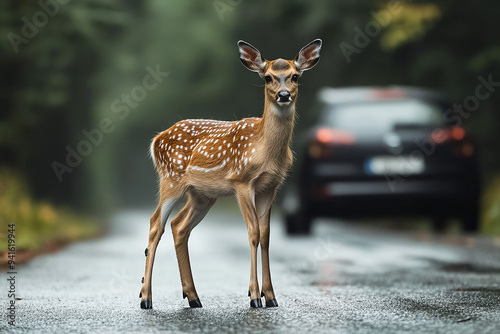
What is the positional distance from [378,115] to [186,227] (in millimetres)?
6817

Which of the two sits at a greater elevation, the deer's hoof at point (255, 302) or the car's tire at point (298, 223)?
the car's tire at point (298, 223)

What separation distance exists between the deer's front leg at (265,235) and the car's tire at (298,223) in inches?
281

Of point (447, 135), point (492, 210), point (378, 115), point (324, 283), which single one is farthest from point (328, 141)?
point (324, 283)

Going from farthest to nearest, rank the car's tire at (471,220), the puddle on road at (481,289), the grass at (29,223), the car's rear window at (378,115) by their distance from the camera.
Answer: the car's tire at (471,220)
the car's rear window at (378,115)
the grass at (29,223)
the puddle on road at (481,289)

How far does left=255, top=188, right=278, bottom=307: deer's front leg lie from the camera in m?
7.46

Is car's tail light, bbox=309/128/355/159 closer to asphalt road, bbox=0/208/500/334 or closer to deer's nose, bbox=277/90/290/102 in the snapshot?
asphalt road, bbox=0/208/500/334

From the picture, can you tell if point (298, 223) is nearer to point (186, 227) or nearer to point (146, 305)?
point (186, 227)

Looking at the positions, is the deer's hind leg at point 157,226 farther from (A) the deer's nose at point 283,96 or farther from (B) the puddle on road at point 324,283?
(B) the puddle on road at point 324,283

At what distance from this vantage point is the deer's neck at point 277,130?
25.0 ft

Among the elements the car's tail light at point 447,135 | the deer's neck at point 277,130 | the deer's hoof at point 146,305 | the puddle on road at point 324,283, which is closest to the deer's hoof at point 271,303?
the deer's hoof at point 146,305

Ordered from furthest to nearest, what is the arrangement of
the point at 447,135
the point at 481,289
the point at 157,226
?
the point at 447,135 < the point at 481,289 < the point at 157,226

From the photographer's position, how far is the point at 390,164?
14109 millimetres

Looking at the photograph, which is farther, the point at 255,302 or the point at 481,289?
the point at 481,289

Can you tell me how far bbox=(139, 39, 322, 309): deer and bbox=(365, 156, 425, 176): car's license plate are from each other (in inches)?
245
